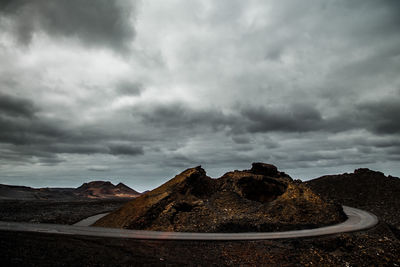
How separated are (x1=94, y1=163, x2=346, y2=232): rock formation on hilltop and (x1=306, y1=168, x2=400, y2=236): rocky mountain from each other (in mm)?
17607

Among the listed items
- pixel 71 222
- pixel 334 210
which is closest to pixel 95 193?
pixel 71 222

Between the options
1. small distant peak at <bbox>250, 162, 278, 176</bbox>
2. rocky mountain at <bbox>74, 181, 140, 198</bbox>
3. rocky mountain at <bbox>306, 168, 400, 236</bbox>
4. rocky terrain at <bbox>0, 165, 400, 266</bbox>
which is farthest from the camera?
rocky mountain at <bbox>74, 181, 140, 198</bbox>

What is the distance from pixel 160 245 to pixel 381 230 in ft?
79.3

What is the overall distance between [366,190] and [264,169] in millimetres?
42842

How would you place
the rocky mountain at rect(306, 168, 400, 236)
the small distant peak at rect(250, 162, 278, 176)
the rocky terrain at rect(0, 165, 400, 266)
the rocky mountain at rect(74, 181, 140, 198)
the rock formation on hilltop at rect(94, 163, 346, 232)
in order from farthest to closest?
the rocky mountain at rect(74, 181, 140, 198) < the rocky mountain at rect(306, 168, 400, 236) < the small distant peak at rect(250, 162, 278, 176) < the rock formation on hilltop at rect(94, 163, 346, 232) < the rocky terrain at rect(0, 165, 400, 266)

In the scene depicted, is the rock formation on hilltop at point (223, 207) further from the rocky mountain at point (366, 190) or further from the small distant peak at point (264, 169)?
the rocky mountain at point (366, 190)

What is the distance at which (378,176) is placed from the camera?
242 ft

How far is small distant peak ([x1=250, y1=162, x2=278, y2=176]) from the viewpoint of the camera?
133ft

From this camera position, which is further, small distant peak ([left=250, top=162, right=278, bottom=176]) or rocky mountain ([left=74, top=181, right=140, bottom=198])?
rocky mountain ([left=74, top=181, right=140, bottom=198])

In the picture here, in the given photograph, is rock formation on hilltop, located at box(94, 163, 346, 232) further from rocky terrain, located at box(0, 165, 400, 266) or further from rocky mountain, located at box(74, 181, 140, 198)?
rocky mountain, located at box(74, 181, 140, 198)

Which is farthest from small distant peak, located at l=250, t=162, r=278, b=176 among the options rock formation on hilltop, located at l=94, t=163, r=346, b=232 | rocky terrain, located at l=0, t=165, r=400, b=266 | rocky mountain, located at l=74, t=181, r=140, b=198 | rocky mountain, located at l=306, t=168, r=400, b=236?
rocky mountain, located at l=74, t=181, r=140, b=198

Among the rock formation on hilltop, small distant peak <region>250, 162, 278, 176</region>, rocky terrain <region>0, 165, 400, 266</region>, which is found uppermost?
small distant peak <region>250, 162, 278, 176</region>

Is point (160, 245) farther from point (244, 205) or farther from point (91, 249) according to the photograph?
point (244, 205)

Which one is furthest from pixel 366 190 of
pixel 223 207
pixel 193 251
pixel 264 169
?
pixel 193 251
